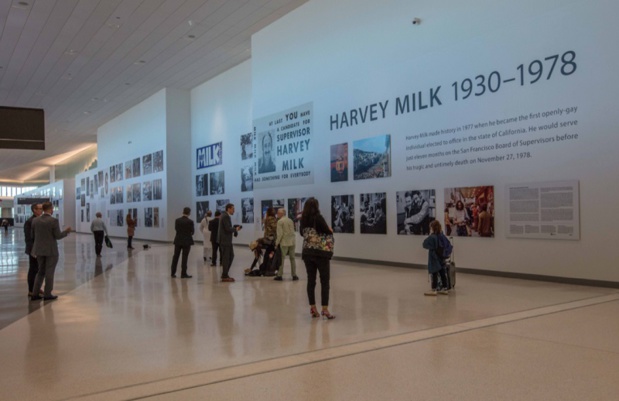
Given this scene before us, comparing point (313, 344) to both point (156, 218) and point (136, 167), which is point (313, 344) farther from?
point (136, 167)

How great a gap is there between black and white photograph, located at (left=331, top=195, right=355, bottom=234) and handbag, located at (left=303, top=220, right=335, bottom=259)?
7925mm

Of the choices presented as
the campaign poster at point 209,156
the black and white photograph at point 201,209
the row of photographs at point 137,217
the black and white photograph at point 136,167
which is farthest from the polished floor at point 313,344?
the black and white photograph at point 136,167

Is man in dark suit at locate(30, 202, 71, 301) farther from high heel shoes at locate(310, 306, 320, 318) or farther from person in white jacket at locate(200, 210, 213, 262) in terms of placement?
person in white jacket at locate(200, 210, 213, 262)

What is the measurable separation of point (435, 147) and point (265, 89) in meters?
8.42

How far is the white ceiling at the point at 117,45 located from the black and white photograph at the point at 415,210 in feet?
25.3

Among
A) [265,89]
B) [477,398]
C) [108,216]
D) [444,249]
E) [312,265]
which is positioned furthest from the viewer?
[108,216]

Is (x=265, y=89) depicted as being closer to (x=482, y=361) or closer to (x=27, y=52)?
(x=27, y=52)

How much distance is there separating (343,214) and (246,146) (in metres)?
8.26

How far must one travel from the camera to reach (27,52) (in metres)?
20.2

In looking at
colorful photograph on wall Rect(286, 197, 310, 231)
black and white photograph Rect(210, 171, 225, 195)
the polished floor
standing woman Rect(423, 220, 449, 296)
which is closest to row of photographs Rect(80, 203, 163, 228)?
black and white photograph Rect(210, 171, 225, 195)

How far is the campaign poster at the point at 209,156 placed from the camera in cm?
2402

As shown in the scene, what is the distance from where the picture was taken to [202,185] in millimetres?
25547

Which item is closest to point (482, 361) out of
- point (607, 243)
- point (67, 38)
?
point (607, 243)

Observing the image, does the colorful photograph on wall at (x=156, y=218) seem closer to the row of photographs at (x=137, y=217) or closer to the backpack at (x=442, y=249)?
the row of photographs at (x=137, y=217)
